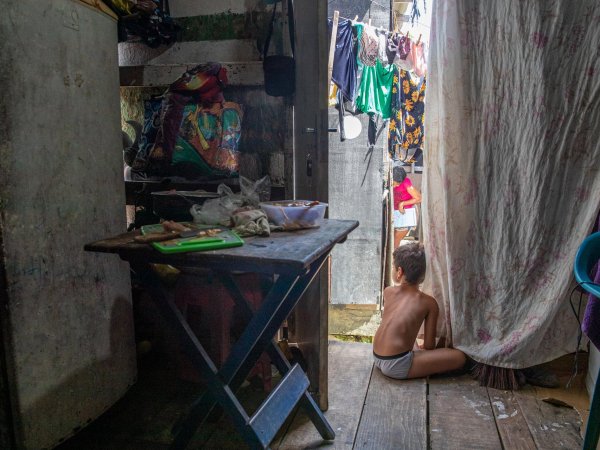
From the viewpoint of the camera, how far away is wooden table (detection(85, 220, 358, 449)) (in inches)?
59.2

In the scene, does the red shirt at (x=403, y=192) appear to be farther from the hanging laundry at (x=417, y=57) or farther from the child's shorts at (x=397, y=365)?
the child's shorts at (x=397, y=365)

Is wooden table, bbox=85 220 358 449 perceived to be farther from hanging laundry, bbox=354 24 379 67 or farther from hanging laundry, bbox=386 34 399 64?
hanging laundry, bbox=386 34 399 64

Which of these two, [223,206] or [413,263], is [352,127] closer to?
[413,263]

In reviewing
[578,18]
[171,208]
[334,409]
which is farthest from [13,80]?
[578,18]

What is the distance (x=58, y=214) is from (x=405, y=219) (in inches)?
224

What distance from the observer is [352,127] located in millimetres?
5426

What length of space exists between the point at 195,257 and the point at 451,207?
6.47 ft

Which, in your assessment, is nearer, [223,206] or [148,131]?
[223,206]

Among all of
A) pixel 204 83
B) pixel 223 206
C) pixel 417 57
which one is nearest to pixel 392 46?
pixel 417 57

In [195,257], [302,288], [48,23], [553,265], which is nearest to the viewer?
[195,257]

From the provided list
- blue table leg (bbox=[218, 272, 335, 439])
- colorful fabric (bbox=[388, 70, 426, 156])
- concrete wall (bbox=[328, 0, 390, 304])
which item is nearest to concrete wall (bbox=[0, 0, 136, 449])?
blue table leg (bbox=[218, 272, 335, 439])

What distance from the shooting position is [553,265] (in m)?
2.81

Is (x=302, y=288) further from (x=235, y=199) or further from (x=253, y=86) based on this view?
(x=253, y=86)

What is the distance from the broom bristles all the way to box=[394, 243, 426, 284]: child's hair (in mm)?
693
